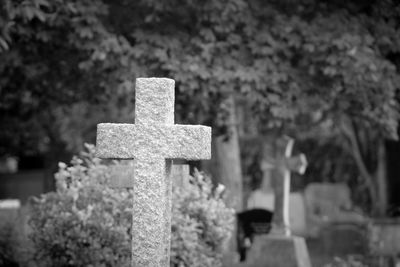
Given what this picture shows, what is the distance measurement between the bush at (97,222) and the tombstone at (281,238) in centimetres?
350

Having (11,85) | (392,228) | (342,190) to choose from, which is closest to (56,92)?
(11,85)

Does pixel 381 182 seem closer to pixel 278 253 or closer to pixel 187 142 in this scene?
pixel 278 253

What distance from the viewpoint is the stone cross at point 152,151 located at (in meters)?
5.37

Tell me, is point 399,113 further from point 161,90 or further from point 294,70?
point 161,90

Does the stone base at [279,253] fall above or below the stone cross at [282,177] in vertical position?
below

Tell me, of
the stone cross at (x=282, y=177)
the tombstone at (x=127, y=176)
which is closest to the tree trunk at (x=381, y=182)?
the stone cross at (x=282, y=177)

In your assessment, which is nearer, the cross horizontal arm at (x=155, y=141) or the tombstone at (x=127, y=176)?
the cross horizontal arm at (x=155, y=141)

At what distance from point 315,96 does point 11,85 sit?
18.3ft

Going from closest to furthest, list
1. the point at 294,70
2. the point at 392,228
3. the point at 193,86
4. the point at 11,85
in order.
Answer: the point at 193,86 < the point at 294,70 < the point at 11,85 < the point at 392,228

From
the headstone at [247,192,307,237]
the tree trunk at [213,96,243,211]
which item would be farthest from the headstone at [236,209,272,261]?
the headstone at [247,192,307,237]

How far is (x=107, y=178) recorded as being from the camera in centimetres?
805

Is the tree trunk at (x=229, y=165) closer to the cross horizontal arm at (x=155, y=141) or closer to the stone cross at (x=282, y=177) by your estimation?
the stone cross at (x=282, y=177)

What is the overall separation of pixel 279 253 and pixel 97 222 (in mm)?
5031

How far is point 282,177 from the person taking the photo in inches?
518
